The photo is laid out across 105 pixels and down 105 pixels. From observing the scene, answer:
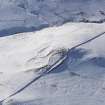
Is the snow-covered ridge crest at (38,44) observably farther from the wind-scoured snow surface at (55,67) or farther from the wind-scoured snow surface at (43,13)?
the wind-scoured snow surface at (43,13)

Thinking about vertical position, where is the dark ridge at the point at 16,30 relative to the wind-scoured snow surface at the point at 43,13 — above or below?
below

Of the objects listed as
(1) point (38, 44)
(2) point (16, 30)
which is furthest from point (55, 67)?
(2) point (16, 30)

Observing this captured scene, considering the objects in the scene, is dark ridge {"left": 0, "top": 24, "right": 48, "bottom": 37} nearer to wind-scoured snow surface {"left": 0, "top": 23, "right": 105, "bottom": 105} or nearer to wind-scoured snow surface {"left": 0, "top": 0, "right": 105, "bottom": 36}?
wind-scoured snow surface {"left": 0, "top": 0, "right": 105, "bottom": 36}

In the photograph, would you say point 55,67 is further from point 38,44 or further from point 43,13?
point 43,13

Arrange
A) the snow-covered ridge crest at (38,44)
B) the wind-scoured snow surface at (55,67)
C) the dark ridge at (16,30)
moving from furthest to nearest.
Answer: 1. the dark ridge at (16,30)
2. the snow-covered ridge crest at (38,44)
3. the wind-scoured snow surface at (55,67)

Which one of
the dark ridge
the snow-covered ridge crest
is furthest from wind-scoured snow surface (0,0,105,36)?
the snow-covered ridge crest

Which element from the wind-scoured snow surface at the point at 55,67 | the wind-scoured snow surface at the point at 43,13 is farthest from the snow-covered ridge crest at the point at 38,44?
the wind-scoured snow surface at the point at 43,13
